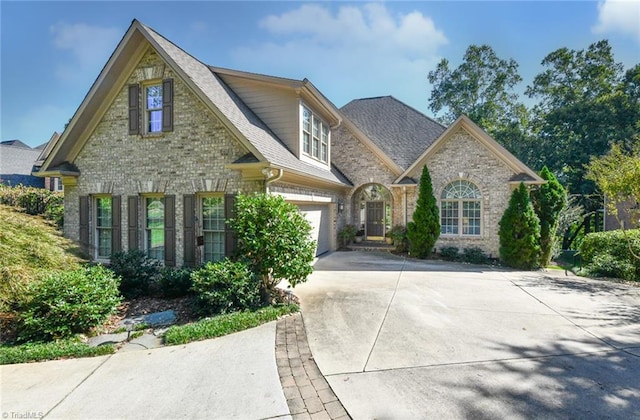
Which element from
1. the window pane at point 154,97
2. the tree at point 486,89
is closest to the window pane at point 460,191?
the window pane at point 154,97

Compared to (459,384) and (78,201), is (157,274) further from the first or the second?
(459,384)

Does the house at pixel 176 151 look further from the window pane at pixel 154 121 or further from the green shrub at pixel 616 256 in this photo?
the green shrub at pixel 616 256

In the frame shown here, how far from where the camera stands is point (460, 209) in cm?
1348

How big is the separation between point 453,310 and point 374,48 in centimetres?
1017

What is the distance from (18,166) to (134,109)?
27614 millimetres

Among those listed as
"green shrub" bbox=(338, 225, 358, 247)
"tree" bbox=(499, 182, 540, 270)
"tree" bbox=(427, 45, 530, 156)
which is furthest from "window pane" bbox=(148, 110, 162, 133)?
"tree" bbox=(427, 45, 530, 156)

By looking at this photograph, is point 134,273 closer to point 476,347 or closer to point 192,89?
point 192,89

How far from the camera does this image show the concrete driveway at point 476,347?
10.9 feet

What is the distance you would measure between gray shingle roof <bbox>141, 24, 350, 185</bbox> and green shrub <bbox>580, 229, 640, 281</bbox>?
9.69 metres

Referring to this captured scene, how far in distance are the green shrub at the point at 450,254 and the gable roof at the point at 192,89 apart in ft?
22.7

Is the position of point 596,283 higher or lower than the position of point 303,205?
lower

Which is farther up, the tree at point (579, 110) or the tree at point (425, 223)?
the tree at point (579, 110)

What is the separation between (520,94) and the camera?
28.4 m

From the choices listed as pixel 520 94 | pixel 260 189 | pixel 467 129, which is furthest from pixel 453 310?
pixel 520 94
